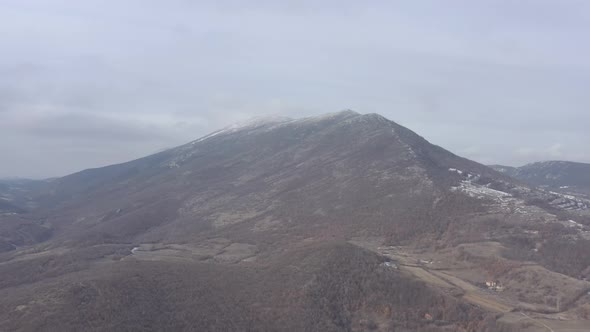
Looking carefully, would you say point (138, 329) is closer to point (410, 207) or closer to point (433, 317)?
point (433, 317)

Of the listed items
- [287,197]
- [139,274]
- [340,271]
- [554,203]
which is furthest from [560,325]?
[287,197]

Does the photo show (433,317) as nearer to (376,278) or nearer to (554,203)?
(376,278)

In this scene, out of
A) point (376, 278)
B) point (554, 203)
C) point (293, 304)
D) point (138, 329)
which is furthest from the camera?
point (554, 203)

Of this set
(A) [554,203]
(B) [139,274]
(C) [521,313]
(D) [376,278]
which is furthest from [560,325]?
(A) [554,203]

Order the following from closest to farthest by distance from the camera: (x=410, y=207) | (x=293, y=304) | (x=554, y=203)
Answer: (x=293, y=304), (x=410, y=207), (x=554, y=203)

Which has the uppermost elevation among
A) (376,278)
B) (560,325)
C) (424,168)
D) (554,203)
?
(424,168)

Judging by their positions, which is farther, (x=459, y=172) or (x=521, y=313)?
(x=459, y=172)

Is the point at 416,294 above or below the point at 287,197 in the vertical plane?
below
